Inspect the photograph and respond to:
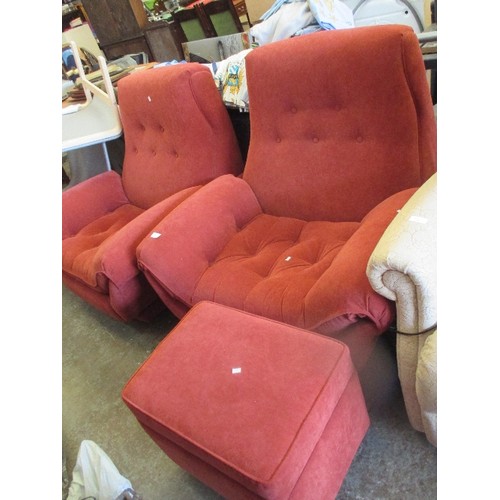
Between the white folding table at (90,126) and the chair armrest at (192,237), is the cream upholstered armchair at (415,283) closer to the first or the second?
the chair armrest at (192,237)

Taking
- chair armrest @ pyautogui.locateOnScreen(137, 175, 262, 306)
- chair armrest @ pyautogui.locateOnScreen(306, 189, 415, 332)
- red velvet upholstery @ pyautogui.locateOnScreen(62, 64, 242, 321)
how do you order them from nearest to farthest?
1. chair armrest @ pyautogui.locateOnScreen(306, 189, 415, 332)
2. chair armrest @ pyautogui.locateOnScreen(137, 175, 262, 306)
3. red velvet upholstery @ pyautogui.locateOnScreen(62, 64, 242, 321)

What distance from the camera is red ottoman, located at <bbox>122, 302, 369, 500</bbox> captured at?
0.77 meters

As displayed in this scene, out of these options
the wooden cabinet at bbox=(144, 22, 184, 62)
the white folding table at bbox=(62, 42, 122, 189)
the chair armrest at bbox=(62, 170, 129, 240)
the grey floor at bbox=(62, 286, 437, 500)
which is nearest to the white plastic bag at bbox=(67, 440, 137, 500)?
the grey floor at bbox=(62, 286, 437, 500)

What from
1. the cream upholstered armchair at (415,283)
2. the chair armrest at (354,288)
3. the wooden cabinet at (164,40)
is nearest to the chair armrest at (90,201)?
the chair armrest at (354,288)

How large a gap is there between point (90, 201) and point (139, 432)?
3.76 feet

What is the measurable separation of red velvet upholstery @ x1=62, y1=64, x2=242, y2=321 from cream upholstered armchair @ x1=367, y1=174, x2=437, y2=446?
0.91 metres

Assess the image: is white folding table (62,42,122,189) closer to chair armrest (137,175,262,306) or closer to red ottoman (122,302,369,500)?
chair armrest (137,175,262,306)

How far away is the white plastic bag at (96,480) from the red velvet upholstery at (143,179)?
537mm

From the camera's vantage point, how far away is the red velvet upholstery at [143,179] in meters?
1.48

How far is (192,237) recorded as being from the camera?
4.47 feet

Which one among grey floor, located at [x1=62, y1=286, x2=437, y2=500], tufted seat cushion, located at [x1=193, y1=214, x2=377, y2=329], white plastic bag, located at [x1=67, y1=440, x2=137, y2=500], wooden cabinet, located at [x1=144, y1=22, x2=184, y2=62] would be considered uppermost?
wooden cabinet, located at [x1=144, y1=22, x2=184, y2=62]

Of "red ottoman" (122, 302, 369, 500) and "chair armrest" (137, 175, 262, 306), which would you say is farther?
"chair armrest" (137, 175, 262, 306)

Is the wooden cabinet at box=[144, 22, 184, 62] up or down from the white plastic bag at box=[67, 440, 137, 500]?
up
